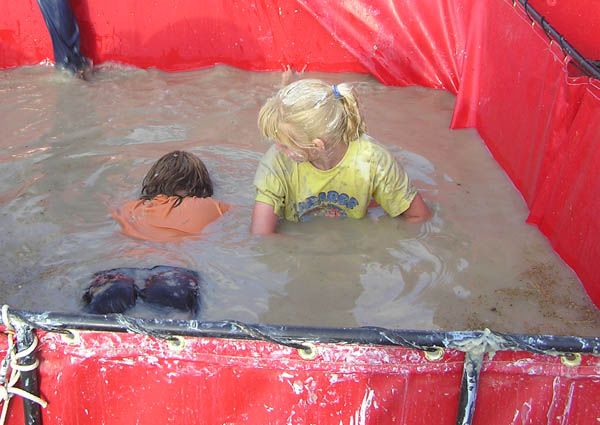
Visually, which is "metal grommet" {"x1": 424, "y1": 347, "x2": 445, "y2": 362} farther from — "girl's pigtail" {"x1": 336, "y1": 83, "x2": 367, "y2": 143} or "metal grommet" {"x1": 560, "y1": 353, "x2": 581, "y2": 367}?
"girl's pigtail" {"x1": 336, "y1": 83, "x2": 367, "y2": 143}

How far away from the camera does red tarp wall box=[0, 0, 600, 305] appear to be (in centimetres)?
344

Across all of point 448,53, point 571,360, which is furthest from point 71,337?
point 448,53

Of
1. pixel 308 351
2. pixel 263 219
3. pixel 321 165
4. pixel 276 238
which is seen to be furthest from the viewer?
pixel 276 238

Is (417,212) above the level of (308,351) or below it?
below

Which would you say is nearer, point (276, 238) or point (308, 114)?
point (308, 114)

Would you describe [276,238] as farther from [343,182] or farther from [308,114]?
[308,114]

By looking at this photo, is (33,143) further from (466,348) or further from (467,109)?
(466,348)

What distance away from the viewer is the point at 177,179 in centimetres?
372

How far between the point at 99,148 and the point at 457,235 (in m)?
2.44

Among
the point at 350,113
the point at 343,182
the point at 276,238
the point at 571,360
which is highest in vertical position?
the point at 350,113

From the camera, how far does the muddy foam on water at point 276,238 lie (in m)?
3.26

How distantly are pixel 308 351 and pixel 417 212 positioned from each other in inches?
73.4

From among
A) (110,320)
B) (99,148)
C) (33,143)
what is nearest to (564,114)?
(110,320)

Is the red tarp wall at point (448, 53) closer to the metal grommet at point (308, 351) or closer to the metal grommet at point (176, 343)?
the metal grommet at point (308, 351)
